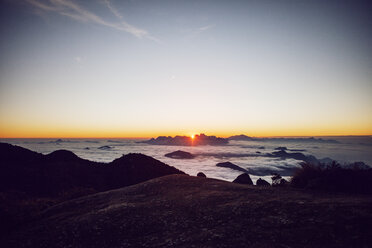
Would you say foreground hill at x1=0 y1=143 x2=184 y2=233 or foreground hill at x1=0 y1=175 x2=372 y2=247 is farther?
foreground hill at x1=0 y1=143 x2=184 y2=233

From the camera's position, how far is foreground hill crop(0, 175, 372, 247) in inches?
192

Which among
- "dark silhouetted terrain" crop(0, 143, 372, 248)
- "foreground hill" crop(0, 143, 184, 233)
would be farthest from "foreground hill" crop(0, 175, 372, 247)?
"foreground hill" crop(0, 143, 184, 233)

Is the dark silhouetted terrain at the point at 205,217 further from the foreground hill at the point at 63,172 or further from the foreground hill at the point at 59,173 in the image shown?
the foreground hill at the point at 63,172

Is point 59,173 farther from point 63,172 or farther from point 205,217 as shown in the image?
point 205,217

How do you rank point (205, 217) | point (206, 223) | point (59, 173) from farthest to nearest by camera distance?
point (59, 173), point (205, 217), point (206, 223)

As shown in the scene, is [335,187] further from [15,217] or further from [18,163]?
[18,163]

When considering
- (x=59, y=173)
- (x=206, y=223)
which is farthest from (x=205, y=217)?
(x=59, y=173)

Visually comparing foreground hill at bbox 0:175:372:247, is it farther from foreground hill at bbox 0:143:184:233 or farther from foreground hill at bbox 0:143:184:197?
foreground hill at bbox 0:143:184:197

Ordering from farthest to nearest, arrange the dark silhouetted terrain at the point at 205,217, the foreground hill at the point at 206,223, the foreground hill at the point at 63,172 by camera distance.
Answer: the foreground hill at the point at 63,172 < the dark silhouetted terrain at the point at 205,217 < the foreground hill at the point at 206,223

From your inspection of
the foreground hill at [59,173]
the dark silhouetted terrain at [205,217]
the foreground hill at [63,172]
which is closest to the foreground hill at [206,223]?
the dark silhouetted terrain at [205,217]

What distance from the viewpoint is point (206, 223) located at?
6.27 meters

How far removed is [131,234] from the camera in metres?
6.23

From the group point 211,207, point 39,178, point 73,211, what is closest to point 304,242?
point 211,207

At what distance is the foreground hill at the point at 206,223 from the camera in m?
4.88
